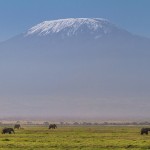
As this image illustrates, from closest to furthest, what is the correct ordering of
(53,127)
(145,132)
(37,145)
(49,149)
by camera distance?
1. (49,149)
2. (37,145)
3. (145,132)
4. (53,127)

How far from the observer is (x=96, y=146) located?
42.8m

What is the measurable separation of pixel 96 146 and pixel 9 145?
746 centimetres

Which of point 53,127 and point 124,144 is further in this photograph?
point 53,127

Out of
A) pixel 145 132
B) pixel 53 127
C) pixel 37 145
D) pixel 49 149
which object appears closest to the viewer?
pixel 49 149

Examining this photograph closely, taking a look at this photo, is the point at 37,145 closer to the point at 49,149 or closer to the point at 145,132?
the point at 49,149

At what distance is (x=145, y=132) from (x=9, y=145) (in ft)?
88.2

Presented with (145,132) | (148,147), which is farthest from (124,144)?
(145,132)

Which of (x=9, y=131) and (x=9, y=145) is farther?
(x=9, y=131)

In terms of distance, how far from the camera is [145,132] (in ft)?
217

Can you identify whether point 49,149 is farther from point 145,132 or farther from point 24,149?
point 145,132

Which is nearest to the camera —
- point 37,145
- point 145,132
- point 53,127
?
point 37,145

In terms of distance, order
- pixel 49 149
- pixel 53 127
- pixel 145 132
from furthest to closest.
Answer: pixel 53 127
pixel 145 132
pixel 49 149

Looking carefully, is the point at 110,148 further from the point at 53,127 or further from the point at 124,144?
the point at 53,127

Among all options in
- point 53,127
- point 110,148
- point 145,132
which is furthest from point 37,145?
point 53,127
